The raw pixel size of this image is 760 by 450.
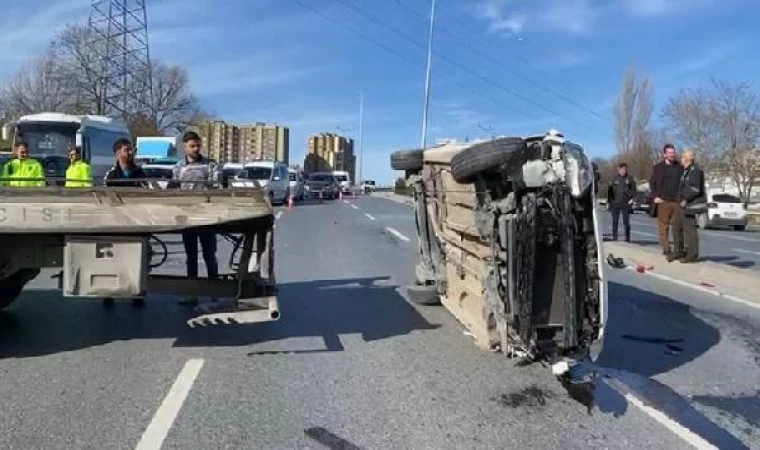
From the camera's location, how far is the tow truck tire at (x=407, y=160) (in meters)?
8.57

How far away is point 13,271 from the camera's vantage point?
6.41 metres

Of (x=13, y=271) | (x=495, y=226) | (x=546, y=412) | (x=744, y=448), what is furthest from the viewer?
(x=13, y=271)

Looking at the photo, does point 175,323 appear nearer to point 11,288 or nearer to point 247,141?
point 11,288

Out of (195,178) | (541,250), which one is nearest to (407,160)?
(195,178)

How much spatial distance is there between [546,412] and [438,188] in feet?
10.1

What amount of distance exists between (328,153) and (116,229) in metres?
110

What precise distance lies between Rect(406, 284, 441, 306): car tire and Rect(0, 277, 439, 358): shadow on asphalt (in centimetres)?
13

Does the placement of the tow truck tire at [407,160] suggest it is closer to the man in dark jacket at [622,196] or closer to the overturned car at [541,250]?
the overturned car at [541,250]

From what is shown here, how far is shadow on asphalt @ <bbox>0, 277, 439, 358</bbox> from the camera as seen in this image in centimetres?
699

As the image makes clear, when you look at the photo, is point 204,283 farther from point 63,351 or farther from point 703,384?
point 703,384

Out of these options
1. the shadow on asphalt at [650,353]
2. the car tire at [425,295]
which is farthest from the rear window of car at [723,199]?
the car tire at [425,295]

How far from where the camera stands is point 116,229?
590 centimetres

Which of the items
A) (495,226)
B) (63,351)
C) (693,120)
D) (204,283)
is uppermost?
(693,120)

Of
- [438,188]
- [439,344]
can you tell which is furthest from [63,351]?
[438,188]
